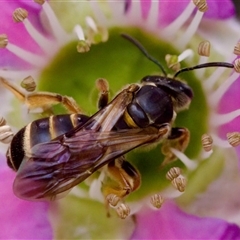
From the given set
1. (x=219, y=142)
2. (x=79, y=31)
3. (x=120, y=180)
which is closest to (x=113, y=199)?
(x=120, y=180)

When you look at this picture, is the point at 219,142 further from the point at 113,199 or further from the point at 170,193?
the point at 113,199

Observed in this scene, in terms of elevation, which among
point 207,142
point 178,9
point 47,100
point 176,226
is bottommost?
point 176,226

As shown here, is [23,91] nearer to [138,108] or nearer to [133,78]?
[133,78]

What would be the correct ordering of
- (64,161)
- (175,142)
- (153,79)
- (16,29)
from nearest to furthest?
(64,161)
(153,79)
(175,142)
(16,29)

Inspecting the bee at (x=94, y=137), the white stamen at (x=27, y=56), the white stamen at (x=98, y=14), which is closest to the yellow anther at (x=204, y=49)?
the bee at (x=94, y=137)

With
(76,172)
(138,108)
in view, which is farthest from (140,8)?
(76,172)

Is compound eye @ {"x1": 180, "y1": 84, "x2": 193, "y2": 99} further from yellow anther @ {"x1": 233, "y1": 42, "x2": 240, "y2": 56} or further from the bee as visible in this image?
yellow anther @ {"x1": 233, "y1": 42, "x2": 240, "y2": 56}

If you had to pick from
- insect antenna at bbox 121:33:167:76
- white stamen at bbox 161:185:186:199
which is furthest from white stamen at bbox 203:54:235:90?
white stamen at bbox 161:185:186:199
